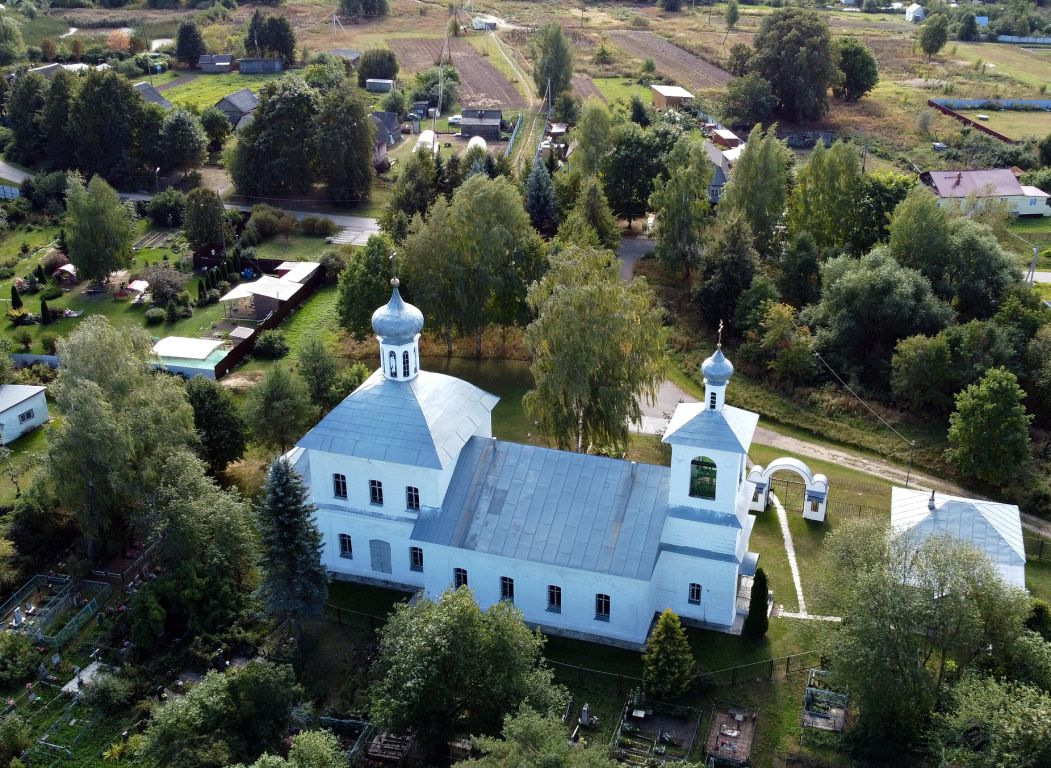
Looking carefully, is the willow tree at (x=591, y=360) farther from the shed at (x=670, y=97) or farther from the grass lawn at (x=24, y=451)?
the shed at (x=670, y=97)

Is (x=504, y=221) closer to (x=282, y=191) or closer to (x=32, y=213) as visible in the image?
(x=282, y=191)

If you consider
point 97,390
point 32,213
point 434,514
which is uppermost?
point 97,390

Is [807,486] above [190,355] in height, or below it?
above

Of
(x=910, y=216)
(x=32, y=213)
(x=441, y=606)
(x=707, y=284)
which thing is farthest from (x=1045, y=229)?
(x=32, y=213)

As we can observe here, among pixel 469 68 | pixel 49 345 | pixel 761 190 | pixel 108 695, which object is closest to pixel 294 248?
pixel 49 345

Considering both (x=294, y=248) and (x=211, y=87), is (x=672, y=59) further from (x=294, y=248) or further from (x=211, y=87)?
(x=294, y=248)

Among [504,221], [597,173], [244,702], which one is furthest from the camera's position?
[597,173]
